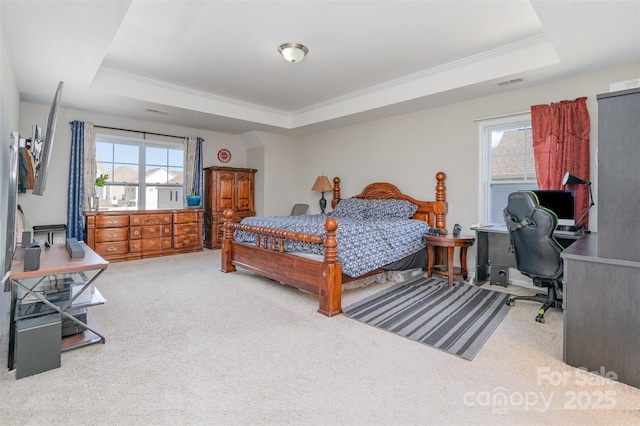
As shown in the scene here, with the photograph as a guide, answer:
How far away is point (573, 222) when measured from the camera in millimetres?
3346

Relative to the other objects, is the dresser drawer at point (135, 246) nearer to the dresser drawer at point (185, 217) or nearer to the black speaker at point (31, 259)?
the dresser drawer at point (185, 217)

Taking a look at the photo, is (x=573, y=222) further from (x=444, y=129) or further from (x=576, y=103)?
(x=444, y=129)

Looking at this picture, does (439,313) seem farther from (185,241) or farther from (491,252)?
(185,241)

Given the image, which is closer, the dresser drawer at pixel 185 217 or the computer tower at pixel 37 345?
the computer tower at pixel 37 345

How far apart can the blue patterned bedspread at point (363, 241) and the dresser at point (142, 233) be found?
2000 millimetres

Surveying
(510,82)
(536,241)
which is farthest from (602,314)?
(510,82)

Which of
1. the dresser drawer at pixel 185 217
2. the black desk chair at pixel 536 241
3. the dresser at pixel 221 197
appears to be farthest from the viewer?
the dresser at pixel 221 197

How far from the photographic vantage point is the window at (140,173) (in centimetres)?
550

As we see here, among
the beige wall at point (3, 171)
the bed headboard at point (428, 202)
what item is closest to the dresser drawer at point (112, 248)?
the beige wall at point (3, 171)

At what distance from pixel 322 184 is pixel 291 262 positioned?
3008 mm

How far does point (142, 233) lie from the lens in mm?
5355

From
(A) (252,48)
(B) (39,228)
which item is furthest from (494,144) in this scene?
(B) (39,228)

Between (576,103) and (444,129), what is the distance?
154 centimetres

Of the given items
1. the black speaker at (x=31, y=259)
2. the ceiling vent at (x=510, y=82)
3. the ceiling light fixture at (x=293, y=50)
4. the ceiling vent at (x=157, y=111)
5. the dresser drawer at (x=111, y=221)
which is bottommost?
the black speaker at (x=31, y=259)
